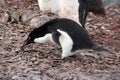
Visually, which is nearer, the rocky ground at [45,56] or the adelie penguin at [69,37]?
the rocky ground at [45,56]

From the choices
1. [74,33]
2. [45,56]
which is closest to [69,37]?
[74,33]

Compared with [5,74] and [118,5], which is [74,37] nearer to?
[5,74]

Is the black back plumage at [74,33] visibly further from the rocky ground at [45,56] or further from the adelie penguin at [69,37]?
the rocky ground at [45,56]

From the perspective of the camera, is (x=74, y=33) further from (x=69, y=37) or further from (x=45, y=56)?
(x=45, y=56)

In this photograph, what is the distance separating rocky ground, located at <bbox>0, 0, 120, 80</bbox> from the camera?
431 cm

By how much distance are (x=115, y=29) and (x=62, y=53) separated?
160 cm

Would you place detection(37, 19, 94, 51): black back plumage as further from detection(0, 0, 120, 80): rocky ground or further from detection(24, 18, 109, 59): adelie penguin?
Answer: detection(0, 0, 120, 80): rocky ground

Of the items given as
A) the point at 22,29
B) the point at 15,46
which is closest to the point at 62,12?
the point at 22,29

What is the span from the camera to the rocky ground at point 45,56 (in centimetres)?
431

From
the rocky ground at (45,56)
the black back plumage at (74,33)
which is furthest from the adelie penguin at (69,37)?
the rocky ground at (45,56)

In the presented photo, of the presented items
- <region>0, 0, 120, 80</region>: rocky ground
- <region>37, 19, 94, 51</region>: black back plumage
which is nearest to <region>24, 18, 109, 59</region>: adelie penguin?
<region>37, 19, 94, 51</region>: black back plumage

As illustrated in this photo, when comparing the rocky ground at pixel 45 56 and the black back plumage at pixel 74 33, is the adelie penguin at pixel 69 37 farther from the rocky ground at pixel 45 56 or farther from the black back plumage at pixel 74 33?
the rocky ground at pixel 45 56

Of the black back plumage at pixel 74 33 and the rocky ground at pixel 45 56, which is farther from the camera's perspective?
the black back plumage at pixel 74 33

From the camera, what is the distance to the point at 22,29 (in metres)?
5.57
